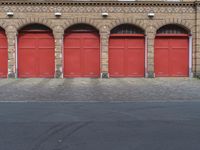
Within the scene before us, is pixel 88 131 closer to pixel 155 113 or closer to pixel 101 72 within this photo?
pixel 155 113

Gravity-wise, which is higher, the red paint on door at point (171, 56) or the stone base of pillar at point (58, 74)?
the red paint on door at point (171, 56)

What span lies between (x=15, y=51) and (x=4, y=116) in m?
15.7

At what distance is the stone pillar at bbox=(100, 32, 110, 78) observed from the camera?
979 inches

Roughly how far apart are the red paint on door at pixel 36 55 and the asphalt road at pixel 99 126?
13165mm

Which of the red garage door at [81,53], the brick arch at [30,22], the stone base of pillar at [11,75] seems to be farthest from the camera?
the red garage door at [81,53]

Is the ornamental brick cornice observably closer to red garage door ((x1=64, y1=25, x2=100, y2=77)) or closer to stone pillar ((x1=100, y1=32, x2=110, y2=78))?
red garage door ((x1=64, y1=25, x2=100, y2=77))

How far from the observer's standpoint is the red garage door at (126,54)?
25.4 metres

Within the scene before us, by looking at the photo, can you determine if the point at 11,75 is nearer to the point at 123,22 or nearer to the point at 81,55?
the point at 81,55

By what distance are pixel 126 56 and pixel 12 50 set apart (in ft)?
27.9

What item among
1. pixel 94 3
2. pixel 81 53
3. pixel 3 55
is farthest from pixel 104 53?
pixel 3 55

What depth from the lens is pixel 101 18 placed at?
24750 millimetres

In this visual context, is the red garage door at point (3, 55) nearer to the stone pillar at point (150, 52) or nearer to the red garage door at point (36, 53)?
the red garage door at point (36, 53)

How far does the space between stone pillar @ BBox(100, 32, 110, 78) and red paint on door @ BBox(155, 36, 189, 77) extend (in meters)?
3.87

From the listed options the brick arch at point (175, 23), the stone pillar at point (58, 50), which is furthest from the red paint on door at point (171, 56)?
the stone pillar at point (58, 50)
